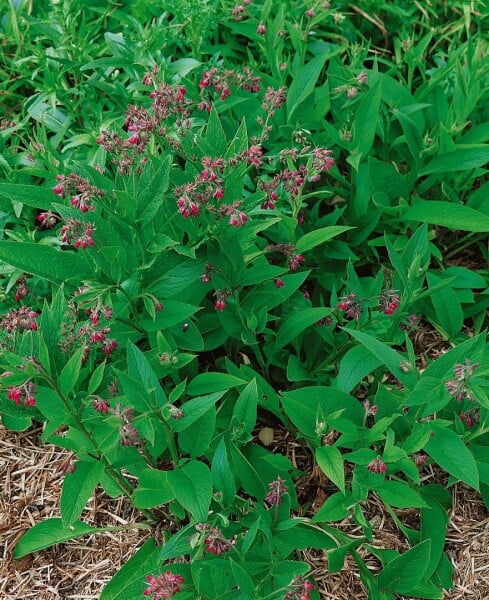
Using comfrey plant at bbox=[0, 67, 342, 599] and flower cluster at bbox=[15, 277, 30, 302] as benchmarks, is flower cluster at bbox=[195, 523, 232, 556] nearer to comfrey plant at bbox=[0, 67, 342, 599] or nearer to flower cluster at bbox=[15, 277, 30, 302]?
comfrey plant at bbox=[0, 67, 342, 599]

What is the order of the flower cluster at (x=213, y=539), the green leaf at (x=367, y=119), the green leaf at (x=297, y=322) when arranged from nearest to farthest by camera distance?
the flower cluster at (x=213, y=539) → the green leaf at (x=297, y=322) → the green leaf at (x=367, y=119)

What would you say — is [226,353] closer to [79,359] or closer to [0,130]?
[79,359]

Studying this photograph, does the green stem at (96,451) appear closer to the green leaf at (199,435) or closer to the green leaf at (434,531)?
the green leaf at (199,435)

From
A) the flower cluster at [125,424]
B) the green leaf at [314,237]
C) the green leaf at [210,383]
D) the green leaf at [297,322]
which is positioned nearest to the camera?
the flower cluster at [125,424]

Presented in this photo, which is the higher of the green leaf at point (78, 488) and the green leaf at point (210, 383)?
the green leaf at point (210, 383)

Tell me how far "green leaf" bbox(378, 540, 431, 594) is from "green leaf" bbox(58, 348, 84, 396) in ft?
3.84

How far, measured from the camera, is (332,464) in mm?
2426

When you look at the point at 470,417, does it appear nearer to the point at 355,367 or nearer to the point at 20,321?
the point at 355,367

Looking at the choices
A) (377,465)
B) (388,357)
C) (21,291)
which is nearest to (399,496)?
(377,465)

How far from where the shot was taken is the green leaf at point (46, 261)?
2.51 meters

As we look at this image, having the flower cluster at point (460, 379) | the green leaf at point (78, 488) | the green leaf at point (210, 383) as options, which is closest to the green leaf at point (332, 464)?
the green leaf at point (210, 383)

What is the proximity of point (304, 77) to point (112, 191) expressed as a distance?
139cm

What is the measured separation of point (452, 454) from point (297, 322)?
0.81 m

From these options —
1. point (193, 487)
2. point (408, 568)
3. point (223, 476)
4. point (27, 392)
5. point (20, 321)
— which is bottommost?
point (408, 568)
